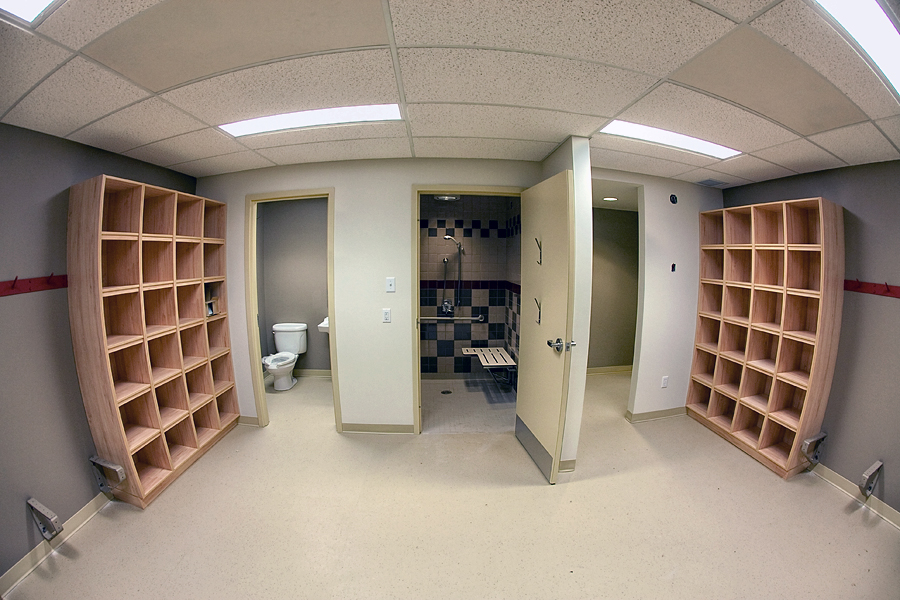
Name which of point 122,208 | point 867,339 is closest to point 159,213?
point 122,208

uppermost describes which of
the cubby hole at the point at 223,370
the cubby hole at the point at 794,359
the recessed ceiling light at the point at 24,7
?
the recessed ceiling light at the point at 24,7

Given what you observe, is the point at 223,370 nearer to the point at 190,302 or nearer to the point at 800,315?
the point at 190,302

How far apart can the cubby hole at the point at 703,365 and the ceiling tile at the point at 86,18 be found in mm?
3920

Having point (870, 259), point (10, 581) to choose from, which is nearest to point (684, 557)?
point (870, 259)

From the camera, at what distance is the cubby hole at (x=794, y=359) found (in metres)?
2.09

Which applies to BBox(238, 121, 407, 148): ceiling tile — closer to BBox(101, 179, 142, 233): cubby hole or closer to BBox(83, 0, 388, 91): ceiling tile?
BBox(83, 0, 388, 91): ceiling tile

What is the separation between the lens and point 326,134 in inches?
67.2

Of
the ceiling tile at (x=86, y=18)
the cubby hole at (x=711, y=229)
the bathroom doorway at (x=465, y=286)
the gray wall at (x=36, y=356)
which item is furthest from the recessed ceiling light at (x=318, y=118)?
the cubby hole at (x=711, y=229)

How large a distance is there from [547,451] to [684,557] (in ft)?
2.49

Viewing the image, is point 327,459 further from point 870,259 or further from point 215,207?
point 870,259

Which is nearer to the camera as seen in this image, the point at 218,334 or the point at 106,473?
the point at 106,473

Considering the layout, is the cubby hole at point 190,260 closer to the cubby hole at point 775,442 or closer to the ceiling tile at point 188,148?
the ceiling tile at point 188,148

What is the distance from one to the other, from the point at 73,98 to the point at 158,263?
105 centimetres

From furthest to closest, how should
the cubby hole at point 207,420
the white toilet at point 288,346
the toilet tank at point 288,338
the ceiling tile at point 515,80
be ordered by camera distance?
1. the toilet tank at point 288,338
2. the white toilet at point 288,346
3. the cubby hole at point 207,420
4. the ceiling tile at point 515,80
